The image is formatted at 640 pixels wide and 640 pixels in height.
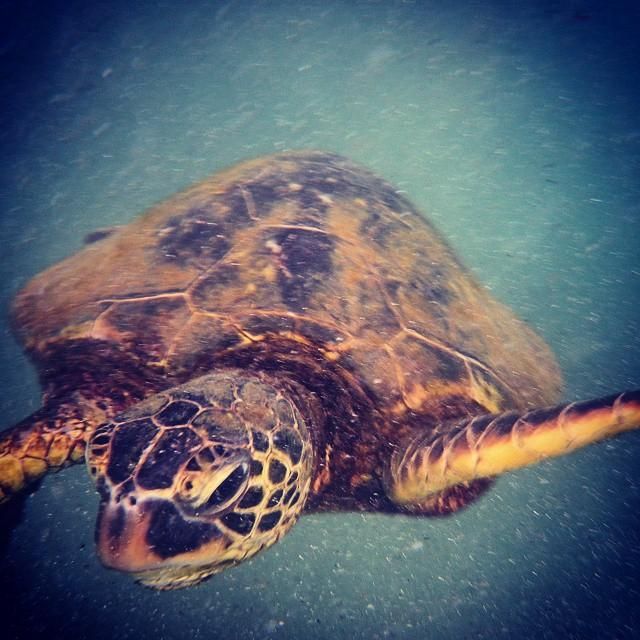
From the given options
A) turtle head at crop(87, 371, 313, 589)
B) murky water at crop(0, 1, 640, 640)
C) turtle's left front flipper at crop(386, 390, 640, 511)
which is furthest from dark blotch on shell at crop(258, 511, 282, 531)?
murky water at crop(0, 1, 640, 640)

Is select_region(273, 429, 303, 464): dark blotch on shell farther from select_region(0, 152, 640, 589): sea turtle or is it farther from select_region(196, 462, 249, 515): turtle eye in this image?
select_region(196, 462, 249, 515): turtle eye

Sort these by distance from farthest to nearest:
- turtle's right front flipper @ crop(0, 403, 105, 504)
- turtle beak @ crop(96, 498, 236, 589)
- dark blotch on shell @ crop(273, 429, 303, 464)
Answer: turtle's right front flipper @ crop(0, 403, 105, 504)
dark blotch on shell @ crop(273, 429, 303, 464)
turtle beak @ crop(96, 498, 236, 589)

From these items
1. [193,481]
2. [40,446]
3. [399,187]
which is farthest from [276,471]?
[399,187]

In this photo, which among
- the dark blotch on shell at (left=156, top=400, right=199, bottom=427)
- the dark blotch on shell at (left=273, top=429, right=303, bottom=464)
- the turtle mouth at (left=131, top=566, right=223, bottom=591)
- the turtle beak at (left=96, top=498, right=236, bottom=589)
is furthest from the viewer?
the dark blotch on shell at (left=273, top=429, right=303, bottom=464)

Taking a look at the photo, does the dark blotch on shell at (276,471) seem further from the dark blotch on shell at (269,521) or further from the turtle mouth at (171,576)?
the turtle mouth at (171,576)

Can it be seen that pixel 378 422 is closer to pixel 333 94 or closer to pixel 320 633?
pixel 320 633

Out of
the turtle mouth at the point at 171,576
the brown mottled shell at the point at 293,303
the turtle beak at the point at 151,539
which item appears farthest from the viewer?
the brown mottled shell at the point at 293,303

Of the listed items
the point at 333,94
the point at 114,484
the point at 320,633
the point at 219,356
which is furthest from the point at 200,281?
the point at 333,94

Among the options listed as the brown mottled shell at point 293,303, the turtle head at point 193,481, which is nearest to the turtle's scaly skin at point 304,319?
the brown mottled shell at point 293,303
